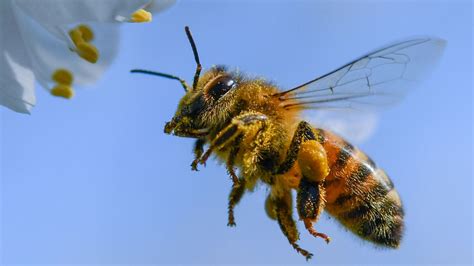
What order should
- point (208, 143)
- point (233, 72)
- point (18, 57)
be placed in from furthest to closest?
1. point (233, 72)
2. point (208, 143)
3. point (18, 57)

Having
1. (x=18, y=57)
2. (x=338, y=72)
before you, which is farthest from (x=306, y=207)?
(x=18, y=57)

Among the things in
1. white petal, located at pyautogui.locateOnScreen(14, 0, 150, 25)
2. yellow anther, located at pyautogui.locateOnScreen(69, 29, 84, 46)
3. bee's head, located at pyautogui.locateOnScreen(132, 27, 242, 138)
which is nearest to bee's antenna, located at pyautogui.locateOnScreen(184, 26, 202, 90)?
bee's head, located at pyautogui.locateOnScreen(132, 27, 242, 138)

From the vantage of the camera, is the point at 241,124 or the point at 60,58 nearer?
the point at 241,124

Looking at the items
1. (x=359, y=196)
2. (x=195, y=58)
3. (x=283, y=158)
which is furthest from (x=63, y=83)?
(x=359, y=196)

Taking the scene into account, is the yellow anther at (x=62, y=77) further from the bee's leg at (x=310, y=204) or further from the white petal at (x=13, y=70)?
the bee's leg at (x=310, y=204)

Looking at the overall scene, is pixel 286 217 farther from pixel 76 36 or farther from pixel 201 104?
pixel 76 36

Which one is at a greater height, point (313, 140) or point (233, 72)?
point (233, 72)

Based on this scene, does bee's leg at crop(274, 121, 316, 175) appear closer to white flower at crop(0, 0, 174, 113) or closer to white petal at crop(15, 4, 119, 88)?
white flower at crop(0, 0, 174, 113)

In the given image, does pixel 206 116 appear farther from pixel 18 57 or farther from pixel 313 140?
pixel 18 57
